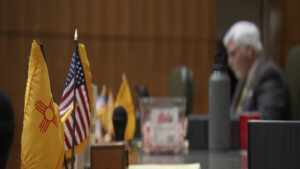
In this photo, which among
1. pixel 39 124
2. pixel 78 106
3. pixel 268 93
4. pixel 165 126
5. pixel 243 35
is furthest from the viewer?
pixel 243 35

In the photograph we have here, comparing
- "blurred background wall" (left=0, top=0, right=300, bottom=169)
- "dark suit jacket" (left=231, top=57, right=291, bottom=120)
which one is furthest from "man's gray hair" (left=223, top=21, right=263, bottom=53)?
"blurred background wall" (left=0, top=0, right=300, bottom=169)

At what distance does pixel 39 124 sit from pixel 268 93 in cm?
188

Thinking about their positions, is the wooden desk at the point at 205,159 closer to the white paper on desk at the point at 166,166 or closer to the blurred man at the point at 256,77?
the white paper on desk at the point at 166,166

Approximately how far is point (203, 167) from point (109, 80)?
11.4ft

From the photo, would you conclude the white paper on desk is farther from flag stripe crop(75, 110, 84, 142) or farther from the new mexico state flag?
the new mexico state flag

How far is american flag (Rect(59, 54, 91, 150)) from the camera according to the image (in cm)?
105

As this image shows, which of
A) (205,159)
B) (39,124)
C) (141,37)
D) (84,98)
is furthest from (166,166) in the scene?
(141,37)

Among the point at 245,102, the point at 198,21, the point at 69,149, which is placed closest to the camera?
the point at 69,149

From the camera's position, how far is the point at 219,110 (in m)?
1.68

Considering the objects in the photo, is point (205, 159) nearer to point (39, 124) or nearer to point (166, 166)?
point (166, 166)

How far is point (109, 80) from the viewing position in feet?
15.3

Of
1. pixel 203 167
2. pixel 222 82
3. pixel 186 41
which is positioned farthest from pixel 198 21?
pixel 203 167

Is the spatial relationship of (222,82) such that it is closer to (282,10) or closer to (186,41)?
(186,41)

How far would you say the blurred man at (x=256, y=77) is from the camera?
2.48m
